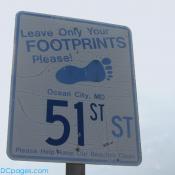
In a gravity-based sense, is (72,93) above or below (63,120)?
above

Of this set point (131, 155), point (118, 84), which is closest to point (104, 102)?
point (118, 84)

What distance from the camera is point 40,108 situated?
1976 millimetres

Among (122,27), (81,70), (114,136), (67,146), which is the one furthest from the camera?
(122,27)

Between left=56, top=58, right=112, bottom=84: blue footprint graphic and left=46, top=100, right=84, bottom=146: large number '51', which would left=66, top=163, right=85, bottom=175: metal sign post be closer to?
left=46, top=100, right=84, bottom=146: large number '51'

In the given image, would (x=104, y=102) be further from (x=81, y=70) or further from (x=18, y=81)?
(x=18, y=81)

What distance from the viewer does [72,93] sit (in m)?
2.08

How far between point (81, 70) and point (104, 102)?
233 millimetres

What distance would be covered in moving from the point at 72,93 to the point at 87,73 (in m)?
0.17

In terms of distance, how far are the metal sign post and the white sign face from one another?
0.05 metres

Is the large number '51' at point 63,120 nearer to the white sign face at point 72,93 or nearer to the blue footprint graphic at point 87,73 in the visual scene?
the white sign face at point 72,93

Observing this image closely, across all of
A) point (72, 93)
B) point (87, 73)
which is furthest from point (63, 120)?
point (87, 73)

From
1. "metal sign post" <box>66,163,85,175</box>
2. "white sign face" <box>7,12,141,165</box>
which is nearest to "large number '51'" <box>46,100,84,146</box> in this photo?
"white sign face" <box>7,12,141,165</box>

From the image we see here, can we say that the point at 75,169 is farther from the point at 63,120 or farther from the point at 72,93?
the point at 72,93

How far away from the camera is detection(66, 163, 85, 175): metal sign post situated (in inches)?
75.8
